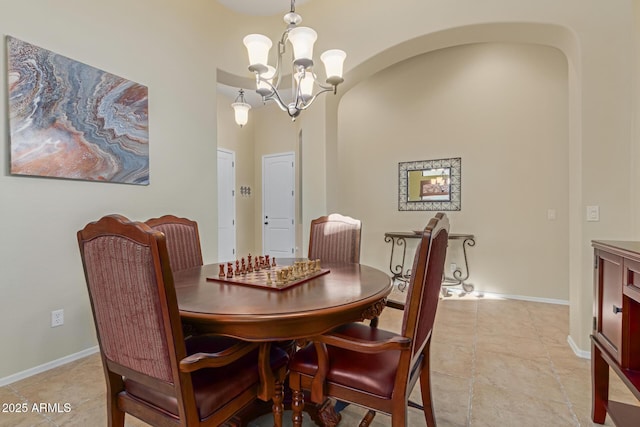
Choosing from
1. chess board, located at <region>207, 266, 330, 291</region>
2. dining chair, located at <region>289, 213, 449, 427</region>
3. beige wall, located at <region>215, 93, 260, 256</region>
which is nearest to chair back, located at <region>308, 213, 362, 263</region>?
chess board, located at <region>207, 266, 330, 291</region>

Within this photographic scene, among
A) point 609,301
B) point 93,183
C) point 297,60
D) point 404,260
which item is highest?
point 297,60

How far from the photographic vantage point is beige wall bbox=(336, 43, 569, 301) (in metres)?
3.84

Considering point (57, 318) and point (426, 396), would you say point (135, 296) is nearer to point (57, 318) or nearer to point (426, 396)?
point (426, 396)

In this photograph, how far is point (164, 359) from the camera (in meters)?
1.05

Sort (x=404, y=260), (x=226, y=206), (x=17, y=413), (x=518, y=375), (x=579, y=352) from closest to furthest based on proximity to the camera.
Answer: (x=17, y=413), (x=518, y=375), (x=579, y=352), (x=404, y=260), (x=226, y=206)

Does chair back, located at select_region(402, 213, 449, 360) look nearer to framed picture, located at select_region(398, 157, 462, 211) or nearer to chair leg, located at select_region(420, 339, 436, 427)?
chair leg, located at select_region(420, 339, 436, 427)

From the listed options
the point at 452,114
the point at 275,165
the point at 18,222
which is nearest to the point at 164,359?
the point at 18,222

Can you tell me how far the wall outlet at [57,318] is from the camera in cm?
233

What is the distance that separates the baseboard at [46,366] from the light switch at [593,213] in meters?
3.96

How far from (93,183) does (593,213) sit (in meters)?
3.81

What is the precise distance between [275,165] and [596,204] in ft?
15.8

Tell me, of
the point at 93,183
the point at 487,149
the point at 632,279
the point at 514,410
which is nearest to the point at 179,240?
the point at 93,183

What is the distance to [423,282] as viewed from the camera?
1174mm

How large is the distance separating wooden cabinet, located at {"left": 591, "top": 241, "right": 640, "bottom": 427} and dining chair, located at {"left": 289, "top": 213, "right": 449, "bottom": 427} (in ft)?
2.43
